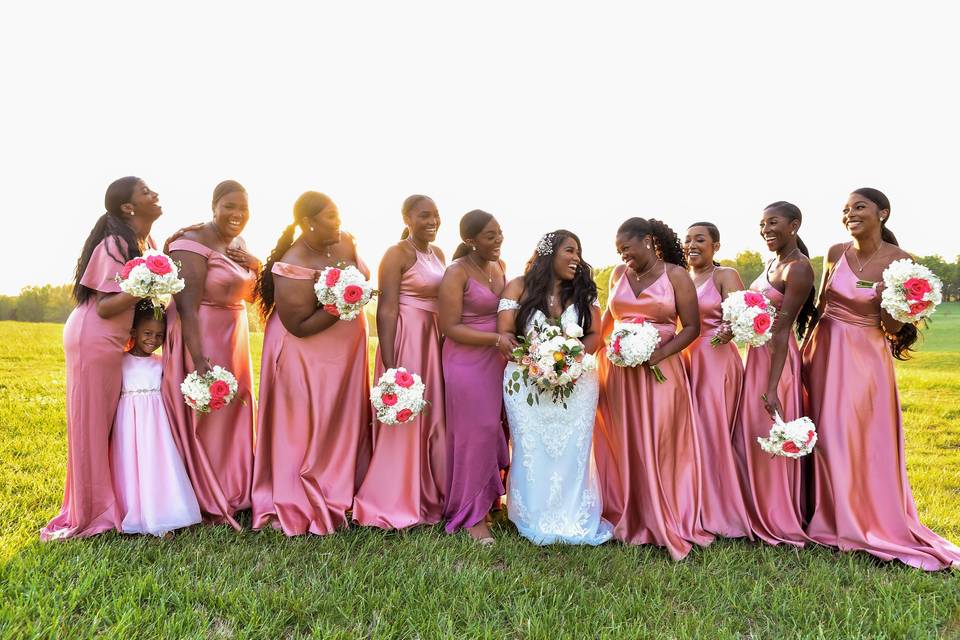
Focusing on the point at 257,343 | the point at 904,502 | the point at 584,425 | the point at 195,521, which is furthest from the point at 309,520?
the point at 257,343

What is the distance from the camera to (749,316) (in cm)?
568

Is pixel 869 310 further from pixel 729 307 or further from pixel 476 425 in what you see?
pixel 476 425

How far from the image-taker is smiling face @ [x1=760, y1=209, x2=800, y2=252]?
621 centimetres

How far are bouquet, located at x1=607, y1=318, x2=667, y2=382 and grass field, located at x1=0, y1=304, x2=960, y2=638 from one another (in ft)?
5.76

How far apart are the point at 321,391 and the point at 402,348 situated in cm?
93

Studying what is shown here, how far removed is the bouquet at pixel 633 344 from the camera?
5.64 metres

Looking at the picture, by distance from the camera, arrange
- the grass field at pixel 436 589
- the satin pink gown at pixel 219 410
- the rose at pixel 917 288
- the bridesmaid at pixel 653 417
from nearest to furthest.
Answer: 1. the grass field at pixel 436 589
2. the rose at pixel 917 288
3. the bridesmaid at pixel 653 417
4. the satin pink gown at pixel 219 410

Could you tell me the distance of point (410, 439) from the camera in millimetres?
6371

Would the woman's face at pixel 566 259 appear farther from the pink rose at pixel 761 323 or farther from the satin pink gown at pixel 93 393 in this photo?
the satin pink gown at pixel 93 393

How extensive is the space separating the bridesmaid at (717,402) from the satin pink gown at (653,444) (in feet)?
0.70

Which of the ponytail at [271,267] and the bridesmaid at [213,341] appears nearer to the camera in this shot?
the bridesmaid at [213,341]

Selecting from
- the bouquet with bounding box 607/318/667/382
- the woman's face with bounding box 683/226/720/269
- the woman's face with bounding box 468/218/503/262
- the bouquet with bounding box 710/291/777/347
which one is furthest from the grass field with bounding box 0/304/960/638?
the woman's face with bounding box 683/226/720/269

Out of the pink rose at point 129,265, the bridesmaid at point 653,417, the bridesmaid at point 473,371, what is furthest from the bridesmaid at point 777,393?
the pink rose at point 129,265

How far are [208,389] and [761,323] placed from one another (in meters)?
5.15
